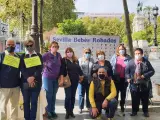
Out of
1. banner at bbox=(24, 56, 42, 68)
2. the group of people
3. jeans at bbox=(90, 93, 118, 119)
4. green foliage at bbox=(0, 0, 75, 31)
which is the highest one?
green foliage at bbox=(0, 0, 75, 31)

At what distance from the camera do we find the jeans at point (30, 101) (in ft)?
23.3

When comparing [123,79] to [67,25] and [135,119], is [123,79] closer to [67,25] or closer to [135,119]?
[135,119]

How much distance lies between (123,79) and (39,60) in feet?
8.14

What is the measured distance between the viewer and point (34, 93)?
281 inches

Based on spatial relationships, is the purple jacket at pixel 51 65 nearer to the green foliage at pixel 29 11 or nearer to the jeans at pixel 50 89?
the jeans at pixel 50 89

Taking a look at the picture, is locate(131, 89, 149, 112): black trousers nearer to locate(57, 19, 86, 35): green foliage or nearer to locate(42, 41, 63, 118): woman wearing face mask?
locate(42, 41, 63, 118): woman wearing face mask

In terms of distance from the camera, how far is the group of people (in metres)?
7.02

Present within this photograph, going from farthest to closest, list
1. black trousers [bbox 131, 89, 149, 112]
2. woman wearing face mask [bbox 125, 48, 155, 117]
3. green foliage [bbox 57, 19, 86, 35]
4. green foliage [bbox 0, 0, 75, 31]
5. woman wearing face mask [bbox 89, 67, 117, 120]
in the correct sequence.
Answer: green foliage [bbox 57, 19, 86, 35] < green foliage [bbox 0, 0, 75, 31] < black trousers [bbox 131, 89, 149, 112] < woman wearing face mask [bbox 125, 48, 155, 117] < woman wearing face mask [bbox 89, 67, 117, 120]

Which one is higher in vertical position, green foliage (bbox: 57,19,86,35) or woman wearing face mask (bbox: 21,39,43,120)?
green foliage (bbox: 57,19,86,35)

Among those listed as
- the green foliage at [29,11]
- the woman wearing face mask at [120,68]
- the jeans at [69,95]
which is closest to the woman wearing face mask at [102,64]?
the woman wearing face mask at [120,68]

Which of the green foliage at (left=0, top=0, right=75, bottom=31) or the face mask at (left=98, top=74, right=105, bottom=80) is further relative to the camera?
the green foliage at (left=0, top=0, right=75, bottom=31)

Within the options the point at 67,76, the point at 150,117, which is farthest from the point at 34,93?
the point at 150,117

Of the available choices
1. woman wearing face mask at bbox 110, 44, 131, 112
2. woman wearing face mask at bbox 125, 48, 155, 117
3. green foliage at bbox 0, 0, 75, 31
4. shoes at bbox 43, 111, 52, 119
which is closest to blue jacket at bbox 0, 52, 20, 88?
shoes at bbox 43, 111, 52, 119

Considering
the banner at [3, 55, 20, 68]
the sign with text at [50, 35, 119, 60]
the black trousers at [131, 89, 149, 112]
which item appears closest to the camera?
the banner at [3, 55, 20, 68]
